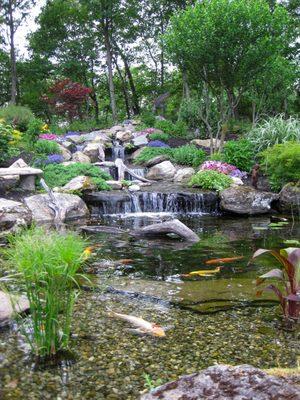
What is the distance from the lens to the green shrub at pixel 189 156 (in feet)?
44.4

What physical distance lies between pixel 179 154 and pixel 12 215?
7.72 m

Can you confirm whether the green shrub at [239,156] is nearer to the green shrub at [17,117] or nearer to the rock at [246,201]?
the rock at [246,201]

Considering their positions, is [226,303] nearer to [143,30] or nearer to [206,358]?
[206,358]

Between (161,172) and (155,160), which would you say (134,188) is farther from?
(155,160)

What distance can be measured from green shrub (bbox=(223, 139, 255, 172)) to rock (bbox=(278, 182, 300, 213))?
2.58 meters

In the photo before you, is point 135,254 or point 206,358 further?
point 135,254

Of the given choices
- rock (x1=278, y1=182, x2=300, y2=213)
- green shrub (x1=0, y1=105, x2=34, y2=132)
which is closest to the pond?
rock (x1=278, y1=182, x2=300, y2=213)

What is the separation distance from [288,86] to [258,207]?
902cm

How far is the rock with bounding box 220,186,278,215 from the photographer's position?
9.80 metres

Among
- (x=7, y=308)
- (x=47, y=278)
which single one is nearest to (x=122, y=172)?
(x=7, y=308)

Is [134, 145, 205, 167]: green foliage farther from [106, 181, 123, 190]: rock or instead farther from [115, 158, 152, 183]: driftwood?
→ [106, 181, 123, 190]: rock

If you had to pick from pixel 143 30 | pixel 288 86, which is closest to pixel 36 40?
pixel 143 30

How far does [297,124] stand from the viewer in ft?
44.7

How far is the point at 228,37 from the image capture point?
1162cm
